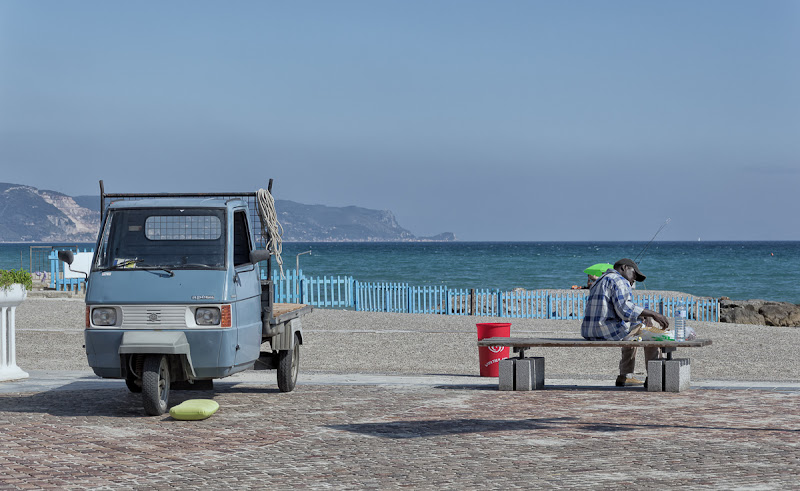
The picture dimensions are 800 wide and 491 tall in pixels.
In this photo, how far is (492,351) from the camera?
46.6 ft

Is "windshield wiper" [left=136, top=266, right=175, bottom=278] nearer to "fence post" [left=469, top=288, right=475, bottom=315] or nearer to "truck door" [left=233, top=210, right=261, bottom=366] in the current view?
"truck door" [left=233, top=210, right=261, bottom=366]

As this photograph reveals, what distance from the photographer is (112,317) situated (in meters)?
9.91

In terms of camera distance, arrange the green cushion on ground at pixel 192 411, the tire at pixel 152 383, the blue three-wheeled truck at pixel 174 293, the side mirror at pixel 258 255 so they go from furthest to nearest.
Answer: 1. the side mirror at pixel 258 255
2. the blue three-wheeled truck at pixel 174 293
3. the tire at pixel 152 383
4. the green cushion on ground at pixel 192 411

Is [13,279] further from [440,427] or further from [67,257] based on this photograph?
[440,427]

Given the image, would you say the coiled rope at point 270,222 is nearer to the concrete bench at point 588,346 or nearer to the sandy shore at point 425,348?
the concrete bench at point 588,346

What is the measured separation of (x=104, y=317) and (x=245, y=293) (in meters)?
Result: 1.44

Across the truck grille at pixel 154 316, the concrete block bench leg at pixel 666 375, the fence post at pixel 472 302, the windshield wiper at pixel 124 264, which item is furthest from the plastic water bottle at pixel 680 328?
the fence post at pixel 472 302

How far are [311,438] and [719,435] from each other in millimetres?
3566

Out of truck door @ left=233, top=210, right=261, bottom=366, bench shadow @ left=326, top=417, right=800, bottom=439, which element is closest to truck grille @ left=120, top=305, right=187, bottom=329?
truck door @ left=233, top=210, right=261, bottom=366

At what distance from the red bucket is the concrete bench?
1438 mm

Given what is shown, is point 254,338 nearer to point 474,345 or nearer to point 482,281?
point 474,345

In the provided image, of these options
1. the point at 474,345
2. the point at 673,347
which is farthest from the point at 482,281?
the point at 673,347

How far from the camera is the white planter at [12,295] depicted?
12.6 metres

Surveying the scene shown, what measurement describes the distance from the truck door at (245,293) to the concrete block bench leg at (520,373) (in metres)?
3.15
